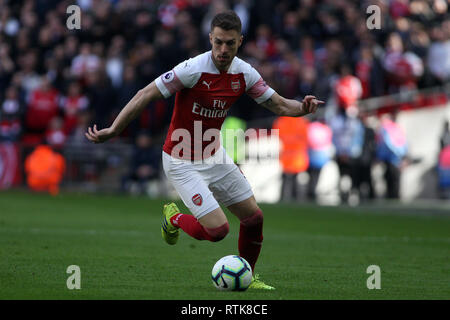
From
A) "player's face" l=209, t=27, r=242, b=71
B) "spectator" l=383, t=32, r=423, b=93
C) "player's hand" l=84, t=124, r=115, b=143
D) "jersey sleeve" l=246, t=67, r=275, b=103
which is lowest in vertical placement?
"player's hand" l=84, t=124, r=115, b=143

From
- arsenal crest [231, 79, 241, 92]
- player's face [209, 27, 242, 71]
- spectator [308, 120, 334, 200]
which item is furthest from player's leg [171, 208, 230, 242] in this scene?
spectator [308, 120, 334, 200]

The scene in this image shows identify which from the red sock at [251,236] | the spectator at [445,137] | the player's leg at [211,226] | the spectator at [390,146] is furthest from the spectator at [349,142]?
the player's leg at [211,226]

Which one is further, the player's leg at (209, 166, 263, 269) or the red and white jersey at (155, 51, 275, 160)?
the player's leg at (209, 166, 263, 269)

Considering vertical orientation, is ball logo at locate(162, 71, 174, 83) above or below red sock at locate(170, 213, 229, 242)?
above

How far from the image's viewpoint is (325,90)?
837 inches

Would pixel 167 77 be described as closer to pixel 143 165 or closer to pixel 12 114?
pixel 143 165

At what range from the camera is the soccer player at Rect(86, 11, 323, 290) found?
8.22 metres

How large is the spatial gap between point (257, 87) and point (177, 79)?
0.91 m

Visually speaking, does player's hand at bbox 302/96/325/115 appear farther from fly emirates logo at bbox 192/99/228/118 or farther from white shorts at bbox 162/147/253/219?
white shorts at bbox 162/147/253/219

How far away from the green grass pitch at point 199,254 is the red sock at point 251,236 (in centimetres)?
33

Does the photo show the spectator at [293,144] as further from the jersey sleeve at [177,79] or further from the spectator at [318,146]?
the jersey sleeve at [177,79]

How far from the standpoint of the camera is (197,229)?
8.52m
